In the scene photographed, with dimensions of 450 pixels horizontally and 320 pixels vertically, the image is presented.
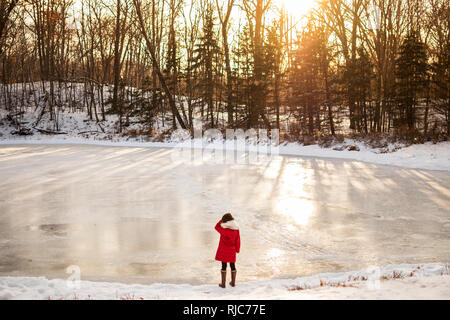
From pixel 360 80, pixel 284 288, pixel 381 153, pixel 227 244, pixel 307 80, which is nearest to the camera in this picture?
pixel 284 288

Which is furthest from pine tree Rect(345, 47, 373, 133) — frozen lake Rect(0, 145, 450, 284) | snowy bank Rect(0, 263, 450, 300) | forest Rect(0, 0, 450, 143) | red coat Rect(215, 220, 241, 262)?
red coat Rect(215, 220, 241, 262)

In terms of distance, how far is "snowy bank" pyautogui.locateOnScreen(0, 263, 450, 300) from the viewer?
4.91m

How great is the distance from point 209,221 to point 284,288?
3.85 metres

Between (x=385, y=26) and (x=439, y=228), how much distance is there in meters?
24.5

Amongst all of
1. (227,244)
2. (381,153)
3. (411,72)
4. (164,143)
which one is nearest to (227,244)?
(227,244)

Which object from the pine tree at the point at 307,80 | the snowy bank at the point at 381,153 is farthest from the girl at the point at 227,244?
the pine tree at the point at 307,80

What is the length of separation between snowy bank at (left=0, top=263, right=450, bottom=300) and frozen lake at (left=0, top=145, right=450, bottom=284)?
388 millimetres

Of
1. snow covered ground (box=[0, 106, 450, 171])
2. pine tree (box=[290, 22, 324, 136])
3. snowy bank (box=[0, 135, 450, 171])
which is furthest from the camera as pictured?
pine tree (box=[290, 22, 324, 136])

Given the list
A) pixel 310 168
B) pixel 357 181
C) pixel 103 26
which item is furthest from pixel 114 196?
pixel 103 26

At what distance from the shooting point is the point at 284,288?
5500 millimetres

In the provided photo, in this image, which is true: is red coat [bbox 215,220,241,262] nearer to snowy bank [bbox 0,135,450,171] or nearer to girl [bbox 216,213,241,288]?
girl [bbox 216,213,241,288]

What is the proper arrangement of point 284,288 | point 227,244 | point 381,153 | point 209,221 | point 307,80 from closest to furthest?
1. point 284,288
2. point 227,244
3. point 209,221
4. point 381,153
5. point 307,80

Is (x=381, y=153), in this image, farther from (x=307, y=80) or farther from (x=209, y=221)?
(x=209, y=221)

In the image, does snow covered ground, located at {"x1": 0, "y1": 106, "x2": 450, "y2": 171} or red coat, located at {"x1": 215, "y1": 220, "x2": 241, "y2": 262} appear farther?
snow covered ground, located at {"x1": 0, "y1": 106, "x2": 450, "y2": 171}
